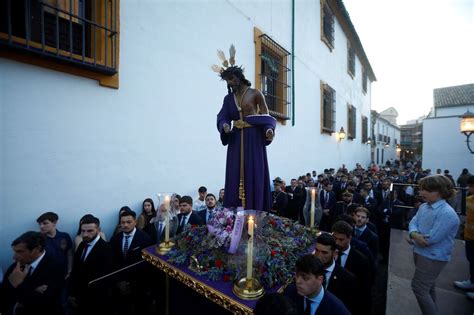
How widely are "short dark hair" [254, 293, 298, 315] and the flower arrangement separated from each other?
0.58 meters

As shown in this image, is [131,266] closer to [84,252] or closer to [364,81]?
[84,252]

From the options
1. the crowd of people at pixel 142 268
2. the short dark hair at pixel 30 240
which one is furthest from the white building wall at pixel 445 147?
the short dark hair at pixel 30 240

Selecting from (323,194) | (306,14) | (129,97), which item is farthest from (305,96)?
(129,97)

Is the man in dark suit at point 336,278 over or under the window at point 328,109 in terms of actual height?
under

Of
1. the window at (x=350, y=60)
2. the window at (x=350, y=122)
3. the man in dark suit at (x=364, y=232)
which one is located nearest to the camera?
the man in dark suit at (x=364, y=232)

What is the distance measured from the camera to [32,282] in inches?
80.4

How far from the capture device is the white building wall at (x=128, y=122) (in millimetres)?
2629

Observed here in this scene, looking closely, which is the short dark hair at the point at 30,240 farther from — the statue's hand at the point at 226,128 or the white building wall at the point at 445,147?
the white building wall at the point at 445,147

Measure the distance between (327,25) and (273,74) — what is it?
628 cm

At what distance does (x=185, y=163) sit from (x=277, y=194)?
8.45 ft

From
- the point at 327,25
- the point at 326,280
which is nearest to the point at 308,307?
the point at 326,280

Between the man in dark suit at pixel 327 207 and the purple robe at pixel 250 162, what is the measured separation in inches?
141

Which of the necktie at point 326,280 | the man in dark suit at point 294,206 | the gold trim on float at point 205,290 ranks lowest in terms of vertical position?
the man in dark suit at point 294,206

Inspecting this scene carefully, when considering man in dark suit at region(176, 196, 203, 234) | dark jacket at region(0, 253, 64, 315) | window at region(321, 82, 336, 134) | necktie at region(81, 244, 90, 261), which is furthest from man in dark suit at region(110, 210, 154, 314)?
window at region(321, 82, 336, 134)
